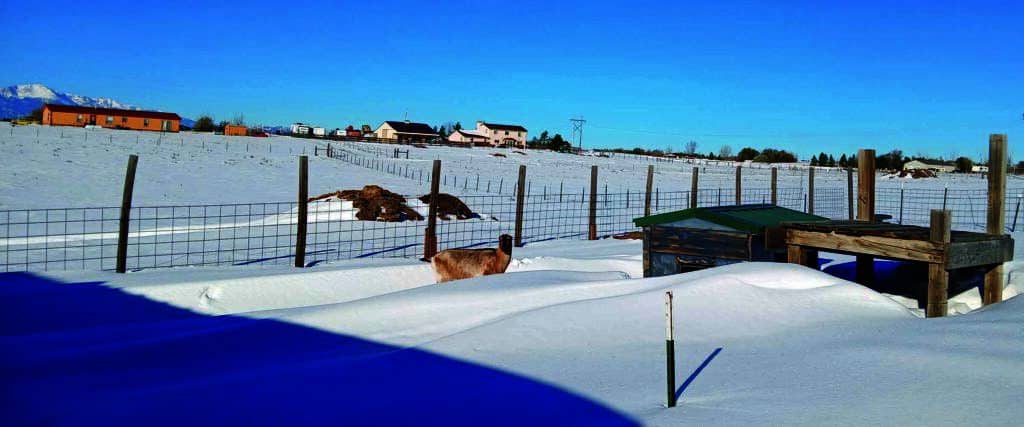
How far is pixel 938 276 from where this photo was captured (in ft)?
22.8

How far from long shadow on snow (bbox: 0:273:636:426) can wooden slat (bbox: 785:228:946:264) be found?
3.99 meters

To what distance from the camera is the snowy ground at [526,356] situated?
452cm

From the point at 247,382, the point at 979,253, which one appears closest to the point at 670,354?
the point at 247,382

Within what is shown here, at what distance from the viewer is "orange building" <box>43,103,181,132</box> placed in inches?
3285

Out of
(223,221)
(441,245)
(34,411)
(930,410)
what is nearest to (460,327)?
(34,411)

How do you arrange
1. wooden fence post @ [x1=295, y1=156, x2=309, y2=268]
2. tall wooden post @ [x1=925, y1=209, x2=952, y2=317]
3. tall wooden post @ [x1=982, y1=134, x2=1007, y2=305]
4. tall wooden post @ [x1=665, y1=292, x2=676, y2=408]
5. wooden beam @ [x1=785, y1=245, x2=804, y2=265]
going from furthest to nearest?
wooden fence post @ [x1=295, y1=156, x2=309, y2=268], tall wooden post @ [x1=982, y1=134, x2=1007, y2=305], wooden beam @ [x1=785, y1=245, x2=804, y2=265], tall wooden post @ [x1=925, y1=209, x2=952, y2=317], tall wooden post @ [x1=665, y1=292, x2=676, y2=408]

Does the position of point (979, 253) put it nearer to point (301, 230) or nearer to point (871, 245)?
point (871, 245)

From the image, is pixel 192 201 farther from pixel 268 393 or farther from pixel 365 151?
pixel 365 151

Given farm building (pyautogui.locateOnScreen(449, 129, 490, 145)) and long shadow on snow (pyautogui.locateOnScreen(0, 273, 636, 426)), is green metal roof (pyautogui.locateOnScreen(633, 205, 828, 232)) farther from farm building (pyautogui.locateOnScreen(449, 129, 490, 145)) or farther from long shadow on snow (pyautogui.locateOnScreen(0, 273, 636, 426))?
farm building (pyautogui.locateOnScreen(449, 129, 490, 145))

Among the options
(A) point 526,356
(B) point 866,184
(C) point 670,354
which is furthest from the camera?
(B) point 866,184

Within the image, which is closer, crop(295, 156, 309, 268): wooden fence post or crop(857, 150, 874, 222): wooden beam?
crop(857, 150, 874, 222): wooden beam

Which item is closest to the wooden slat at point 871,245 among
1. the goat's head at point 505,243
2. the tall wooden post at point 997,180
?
the tall wooden post at point 997,180

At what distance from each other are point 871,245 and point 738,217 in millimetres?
1746

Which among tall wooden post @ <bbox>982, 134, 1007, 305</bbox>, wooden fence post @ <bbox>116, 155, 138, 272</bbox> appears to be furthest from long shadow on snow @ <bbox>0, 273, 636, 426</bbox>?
tall wooden post @ <bbox>982, 134, 1007, 305</bbox>
